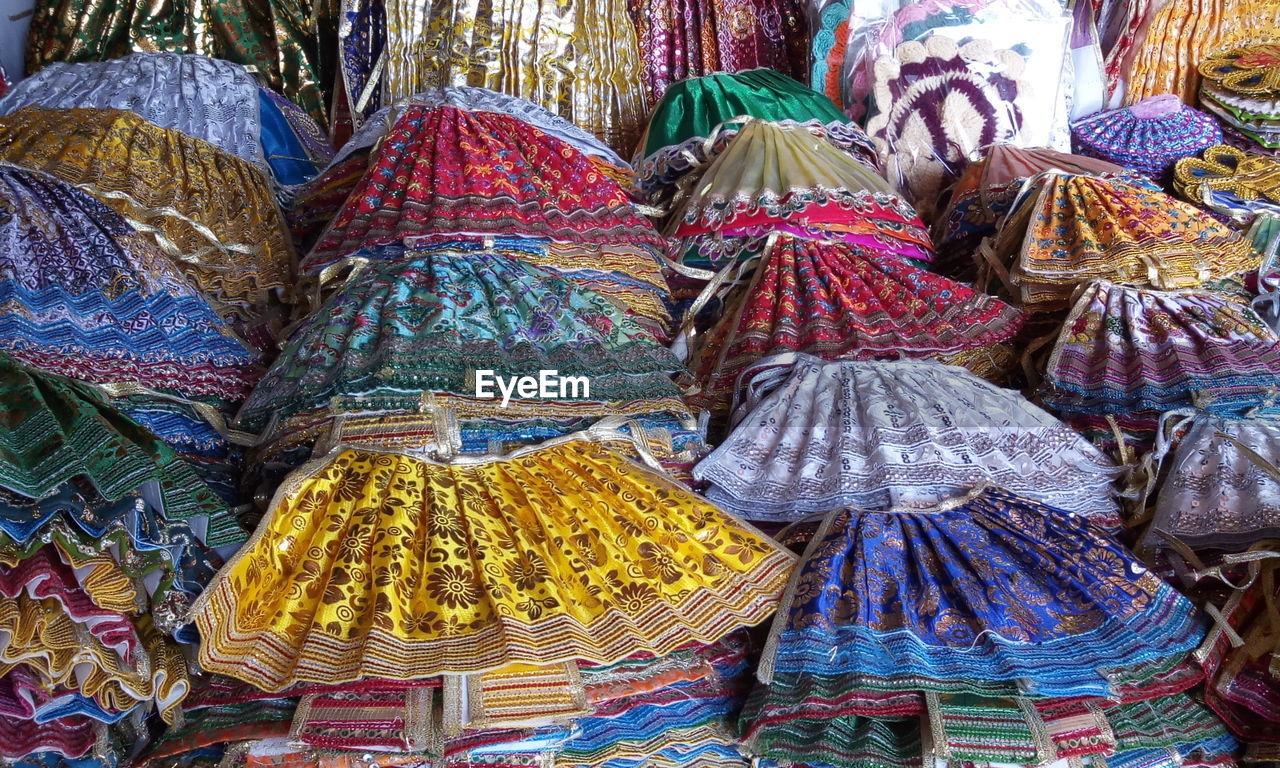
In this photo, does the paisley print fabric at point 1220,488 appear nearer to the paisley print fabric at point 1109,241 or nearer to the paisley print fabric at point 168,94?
the paisley print fabric at point 1109,241

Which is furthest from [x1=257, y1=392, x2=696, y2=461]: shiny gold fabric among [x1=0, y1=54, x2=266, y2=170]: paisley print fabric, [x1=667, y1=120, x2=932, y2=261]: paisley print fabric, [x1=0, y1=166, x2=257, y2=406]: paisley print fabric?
[x1=0, y1=54, x2=266, y2=170]: paisley print fabric

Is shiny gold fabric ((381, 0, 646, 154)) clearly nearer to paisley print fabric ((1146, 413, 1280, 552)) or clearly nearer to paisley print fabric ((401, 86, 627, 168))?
paisley print fabric ((401, 86, 627, 168))

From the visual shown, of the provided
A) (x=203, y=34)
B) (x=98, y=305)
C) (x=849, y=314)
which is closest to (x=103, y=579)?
(x=98, y=305)

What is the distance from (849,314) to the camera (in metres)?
2.04

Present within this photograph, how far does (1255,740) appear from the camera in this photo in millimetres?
1573

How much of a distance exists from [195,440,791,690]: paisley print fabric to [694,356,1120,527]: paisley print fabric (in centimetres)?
14

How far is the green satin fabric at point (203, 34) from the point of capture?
8.57 ft

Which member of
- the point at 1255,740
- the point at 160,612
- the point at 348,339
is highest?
the point at 348,339

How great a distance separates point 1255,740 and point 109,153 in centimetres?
211

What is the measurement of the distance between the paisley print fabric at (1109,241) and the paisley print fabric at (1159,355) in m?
0.04

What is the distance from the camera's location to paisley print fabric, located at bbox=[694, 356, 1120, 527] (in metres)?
1.73

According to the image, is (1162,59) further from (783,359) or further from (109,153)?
(109,153)

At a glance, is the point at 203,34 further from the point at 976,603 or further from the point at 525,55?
the point at 976,603

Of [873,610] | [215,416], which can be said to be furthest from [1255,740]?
[215,416]
